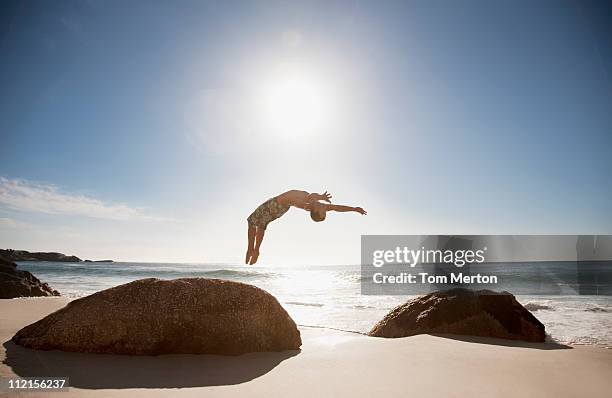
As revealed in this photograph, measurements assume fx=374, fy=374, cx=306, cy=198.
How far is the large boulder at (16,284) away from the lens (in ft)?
48.9

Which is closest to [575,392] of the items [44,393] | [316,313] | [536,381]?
[536,381]

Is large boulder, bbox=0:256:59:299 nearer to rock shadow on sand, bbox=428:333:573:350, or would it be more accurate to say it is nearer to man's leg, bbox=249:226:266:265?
man's leg, bbox=249:226:266:265

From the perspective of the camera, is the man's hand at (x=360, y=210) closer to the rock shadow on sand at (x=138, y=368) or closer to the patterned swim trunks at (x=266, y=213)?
the patterned swim trunks at (x=266, y=213)

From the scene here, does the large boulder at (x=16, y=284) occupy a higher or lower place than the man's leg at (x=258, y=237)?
lower

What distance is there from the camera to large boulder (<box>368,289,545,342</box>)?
794cm

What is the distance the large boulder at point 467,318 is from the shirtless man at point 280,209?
2616 millimetres

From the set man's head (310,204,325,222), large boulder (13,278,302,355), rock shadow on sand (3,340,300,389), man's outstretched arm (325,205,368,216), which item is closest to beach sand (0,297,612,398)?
rock shadow on sand (3,340,300,389)

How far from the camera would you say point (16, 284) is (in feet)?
49.9

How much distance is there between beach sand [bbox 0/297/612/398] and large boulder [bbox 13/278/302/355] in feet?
0.68

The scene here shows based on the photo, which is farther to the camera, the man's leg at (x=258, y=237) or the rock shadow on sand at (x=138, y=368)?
the man's leg at (x=258, y=237)

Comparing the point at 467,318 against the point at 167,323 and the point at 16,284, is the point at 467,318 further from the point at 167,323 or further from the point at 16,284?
the point at 16,284

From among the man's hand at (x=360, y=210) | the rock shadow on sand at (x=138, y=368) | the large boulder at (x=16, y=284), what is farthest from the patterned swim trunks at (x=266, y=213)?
the large boulder at (x=16, y=284)

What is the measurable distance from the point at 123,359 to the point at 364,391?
3079mm

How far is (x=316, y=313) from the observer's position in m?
15.9
